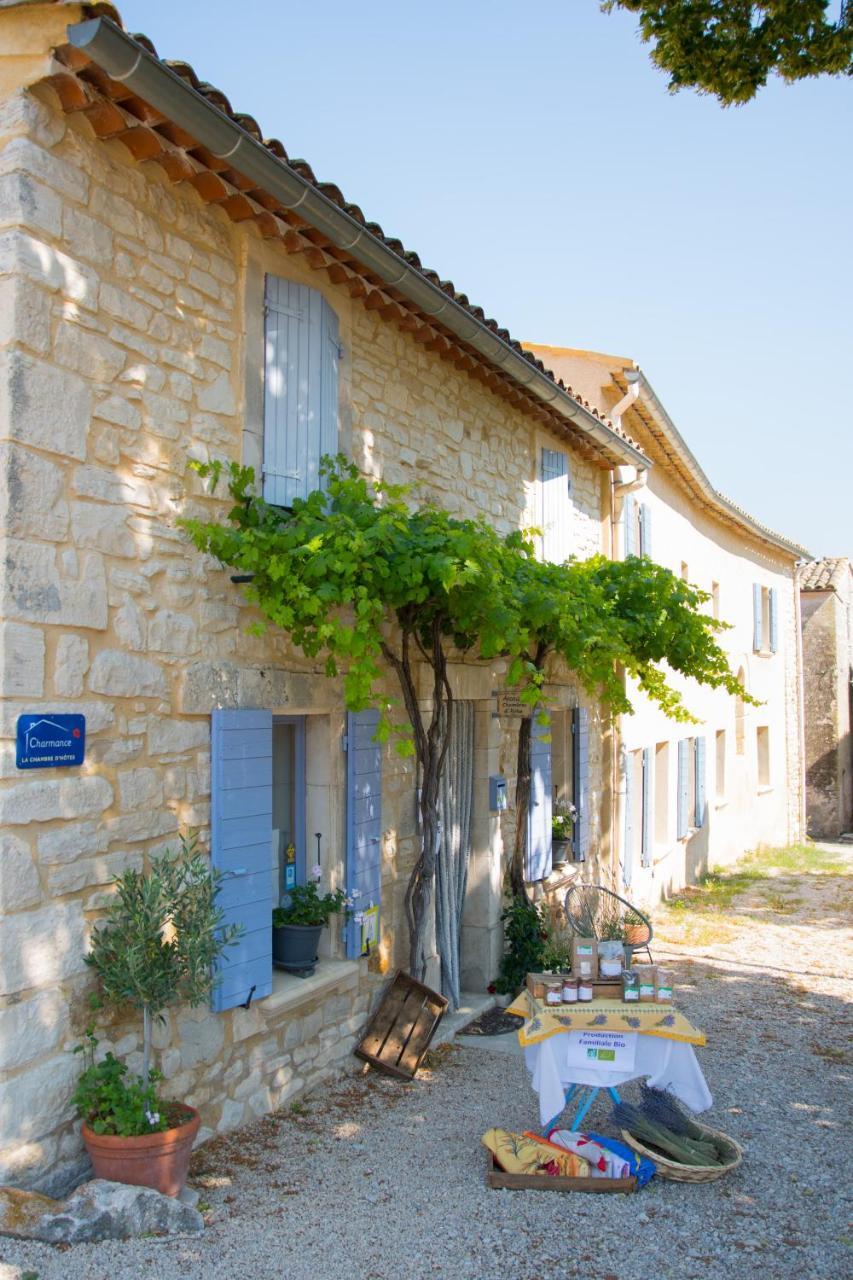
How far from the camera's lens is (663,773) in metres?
12.3

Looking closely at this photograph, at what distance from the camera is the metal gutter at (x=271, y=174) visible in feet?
11.5

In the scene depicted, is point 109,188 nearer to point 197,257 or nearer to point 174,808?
point 197,257

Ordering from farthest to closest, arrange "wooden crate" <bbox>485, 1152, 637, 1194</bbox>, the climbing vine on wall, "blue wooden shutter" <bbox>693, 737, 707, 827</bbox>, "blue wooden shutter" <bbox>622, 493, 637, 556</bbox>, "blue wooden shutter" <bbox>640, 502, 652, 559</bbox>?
"blue wooden shutter" <bbox>693, 737, 707, 827</bbox>
"blue wooden shutter" <bbox>640, 502, 652, 559</bbox>
"blue wooden shutter" <bbox>622, 493, 637, 556</bbox>
the climbing vine on wall
"wooden crate" <bbox>485, 1152, 637, 1194</bbox>

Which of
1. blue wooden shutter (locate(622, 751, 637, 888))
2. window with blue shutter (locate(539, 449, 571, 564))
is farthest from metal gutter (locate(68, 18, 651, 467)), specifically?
blue wooden shutter (locate(622, 751, 637, 888))

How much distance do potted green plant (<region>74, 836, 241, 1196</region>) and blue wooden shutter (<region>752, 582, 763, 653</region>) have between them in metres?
13.7

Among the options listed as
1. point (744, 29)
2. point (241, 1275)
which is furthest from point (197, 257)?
point (241, 1275)

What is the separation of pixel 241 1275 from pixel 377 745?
2.79 metres

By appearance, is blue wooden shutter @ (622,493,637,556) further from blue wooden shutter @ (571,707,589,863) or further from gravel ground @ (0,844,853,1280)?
gravel ground @ (0,844,853,1280)

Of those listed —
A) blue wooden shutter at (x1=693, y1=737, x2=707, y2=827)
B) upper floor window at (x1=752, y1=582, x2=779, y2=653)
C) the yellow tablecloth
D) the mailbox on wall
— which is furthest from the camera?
upper floor window at (x1=752, y1=582, x2=779, y2=653)

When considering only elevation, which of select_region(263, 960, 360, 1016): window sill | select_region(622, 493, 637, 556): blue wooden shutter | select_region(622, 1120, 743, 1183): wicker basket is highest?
select_region(622, 493, 637, 556): blue wooden shutter

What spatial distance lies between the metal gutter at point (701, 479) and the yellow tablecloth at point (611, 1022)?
6611 millimetres

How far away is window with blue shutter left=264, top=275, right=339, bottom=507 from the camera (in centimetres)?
499

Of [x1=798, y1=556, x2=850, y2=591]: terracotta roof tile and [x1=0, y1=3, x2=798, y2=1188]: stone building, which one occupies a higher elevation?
[x1=798, y1=556, x2=850, y2=591]: terracotta roof tile

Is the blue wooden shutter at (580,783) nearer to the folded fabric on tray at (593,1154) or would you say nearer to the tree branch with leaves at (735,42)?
the folded fabric on tray at (593,1154)
